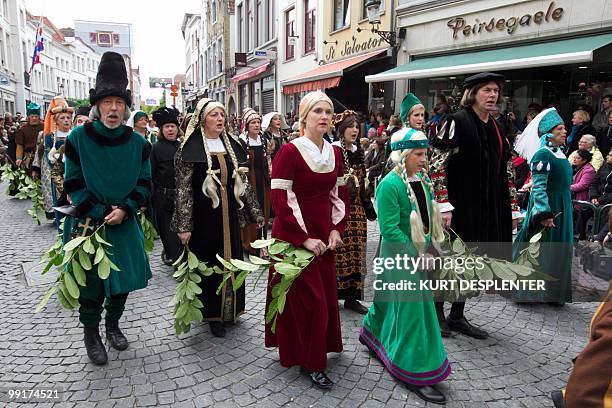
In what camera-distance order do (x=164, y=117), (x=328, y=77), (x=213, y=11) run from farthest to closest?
(x=213, y=11) < (x=328, y=77) < (x=164, y=117)

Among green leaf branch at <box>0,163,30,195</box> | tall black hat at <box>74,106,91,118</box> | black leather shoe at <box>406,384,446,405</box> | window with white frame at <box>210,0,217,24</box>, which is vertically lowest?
black leather shoe at <box>406,384,446,405</box>

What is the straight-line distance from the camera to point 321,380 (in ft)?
10.1

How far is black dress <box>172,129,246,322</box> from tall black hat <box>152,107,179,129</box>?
6.01ft

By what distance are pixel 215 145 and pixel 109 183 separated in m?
0.95

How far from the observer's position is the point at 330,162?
10.3ft

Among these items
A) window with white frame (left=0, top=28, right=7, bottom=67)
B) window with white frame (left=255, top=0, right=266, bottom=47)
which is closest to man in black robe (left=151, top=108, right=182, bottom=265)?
window with white frame (left=255, top=0, right=266, bottom=47)

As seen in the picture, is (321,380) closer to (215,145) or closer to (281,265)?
A: (281,265)

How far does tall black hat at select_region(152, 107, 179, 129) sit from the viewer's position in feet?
18.1

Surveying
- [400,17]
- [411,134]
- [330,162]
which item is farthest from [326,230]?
[400,17]

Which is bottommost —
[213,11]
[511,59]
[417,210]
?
[417,210]

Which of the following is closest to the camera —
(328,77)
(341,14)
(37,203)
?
(37,203)

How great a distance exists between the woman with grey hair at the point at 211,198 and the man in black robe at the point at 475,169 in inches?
67.9

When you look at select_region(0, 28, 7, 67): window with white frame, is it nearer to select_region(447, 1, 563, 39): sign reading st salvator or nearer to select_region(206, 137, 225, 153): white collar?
select_region(447, 1, 563, 39): sign reading st salvator

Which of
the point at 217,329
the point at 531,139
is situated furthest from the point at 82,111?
the point at 531,139
